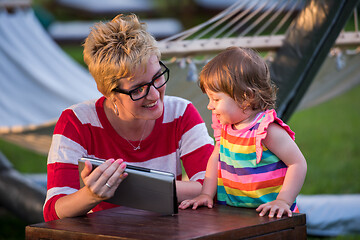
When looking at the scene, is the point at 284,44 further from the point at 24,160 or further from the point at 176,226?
the point at 24,160

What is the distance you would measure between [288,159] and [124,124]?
66cm

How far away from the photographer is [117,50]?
1.91 m

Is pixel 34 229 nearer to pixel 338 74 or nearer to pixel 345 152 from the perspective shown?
pixel 338 74

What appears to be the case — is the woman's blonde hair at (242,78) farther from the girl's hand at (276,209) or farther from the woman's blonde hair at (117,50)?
the girl's hand at (276,209)

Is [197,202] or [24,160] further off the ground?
[24,160]

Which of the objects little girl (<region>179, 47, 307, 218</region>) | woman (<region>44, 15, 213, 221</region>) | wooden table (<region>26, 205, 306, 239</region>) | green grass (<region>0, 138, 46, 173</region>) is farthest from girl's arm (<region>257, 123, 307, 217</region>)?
green grass (<region>0, 138, 46, 173</region>)

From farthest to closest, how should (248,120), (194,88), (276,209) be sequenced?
(194,88), (248,120), (276,209)

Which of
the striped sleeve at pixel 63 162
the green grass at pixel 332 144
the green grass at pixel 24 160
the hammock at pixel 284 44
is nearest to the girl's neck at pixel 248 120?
the striped sleeve at pixel 63 162

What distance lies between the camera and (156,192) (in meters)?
1.64

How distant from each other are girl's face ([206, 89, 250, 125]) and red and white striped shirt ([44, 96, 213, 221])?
12.8 inches

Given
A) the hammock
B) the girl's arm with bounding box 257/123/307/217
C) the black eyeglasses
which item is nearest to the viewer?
Result: the girl's arm with bounding box 257/123/307/217

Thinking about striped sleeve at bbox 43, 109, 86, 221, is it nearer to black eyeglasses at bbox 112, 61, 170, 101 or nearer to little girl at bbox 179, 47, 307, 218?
black eyeglasses at bbox 112, 61, 170, 101

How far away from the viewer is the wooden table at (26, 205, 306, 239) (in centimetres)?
143

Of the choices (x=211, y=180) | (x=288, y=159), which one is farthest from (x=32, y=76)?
(x=288, y=159)
